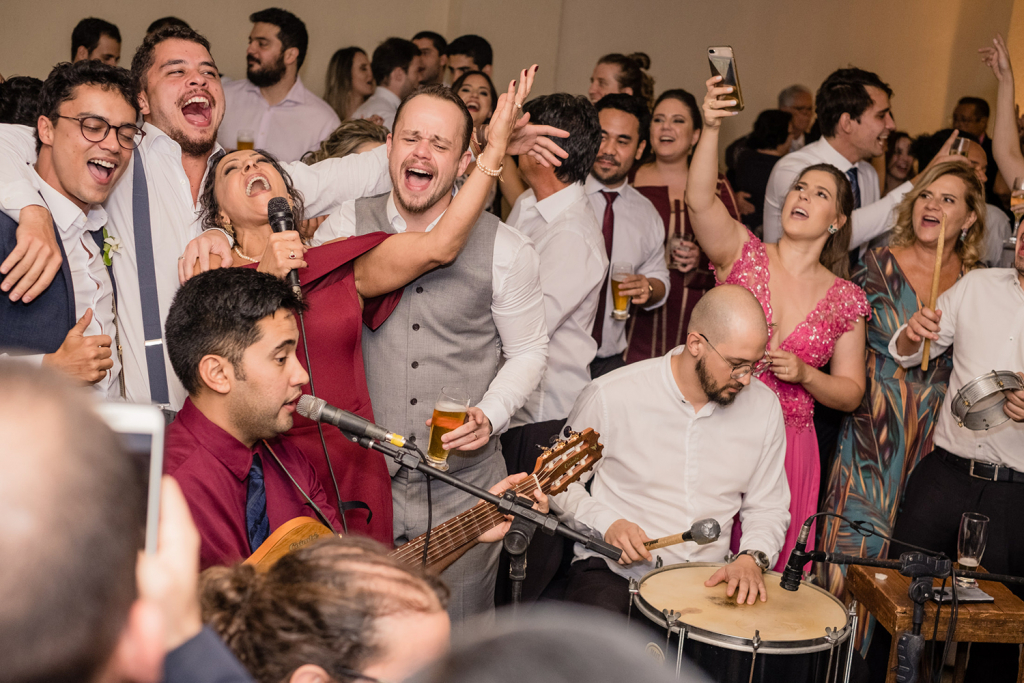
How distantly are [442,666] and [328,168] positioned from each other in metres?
2.52

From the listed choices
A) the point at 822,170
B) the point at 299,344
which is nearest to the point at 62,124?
the point at 299,344

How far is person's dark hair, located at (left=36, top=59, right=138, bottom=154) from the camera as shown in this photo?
7.20 feet

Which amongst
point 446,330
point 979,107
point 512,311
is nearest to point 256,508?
point 446,330

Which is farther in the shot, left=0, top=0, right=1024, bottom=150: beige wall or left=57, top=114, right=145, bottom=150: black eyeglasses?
left=0, top=0, right=1024, bottom=150: beige wall

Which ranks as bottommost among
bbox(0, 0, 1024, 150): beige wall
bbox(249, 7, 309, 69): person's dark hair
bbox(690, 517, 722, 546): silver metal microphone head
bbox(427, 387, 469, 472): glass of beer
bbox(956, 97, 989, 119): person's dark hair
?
bbox(690, 517, 722, 546): silver metal microphone head

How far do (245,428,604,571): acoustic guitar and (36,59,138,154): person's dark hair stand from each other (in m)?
1.24

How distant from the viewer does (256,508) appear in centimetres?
196

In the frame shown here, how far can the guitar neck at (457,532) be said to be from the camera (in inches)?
82.3

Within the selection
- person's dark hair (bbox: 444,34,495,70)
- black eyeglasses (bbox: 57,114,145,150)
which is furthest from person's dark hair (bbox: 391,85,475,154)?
person's dark hair (bbox: 444,34,495,70)

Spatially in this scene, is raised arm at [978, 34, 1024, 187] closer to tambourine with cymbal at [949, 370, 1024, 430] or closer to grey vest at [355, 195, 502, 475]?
tambourine with cymbal at [949, 370, 1024, 430]

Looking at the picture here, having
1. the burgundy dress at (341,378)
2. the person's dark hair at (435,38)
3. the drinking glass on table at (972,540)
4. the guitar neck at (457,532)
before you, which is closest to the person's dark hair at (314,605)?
the guitar neck at (457,532)

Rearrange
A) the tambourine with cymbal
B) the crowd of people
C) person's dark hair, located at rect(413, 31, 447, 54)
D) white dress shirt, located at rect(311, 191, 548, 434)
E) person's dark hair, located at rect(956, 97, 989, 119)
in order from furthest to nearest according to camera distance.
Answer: person's dark hair, located at rect(956, 97, 989, 119) < person's dark hair, located at rect(413, 31, 447, 54) < the tambourine with cymbal < white dress shirt, located at rect(311, 191, 548, 434) < the crowd of people

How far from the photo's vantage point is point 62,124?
7.14 ft

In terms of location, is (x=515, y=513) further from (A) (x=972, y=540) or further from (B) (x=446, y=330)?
(A) (x=972, y=540)
